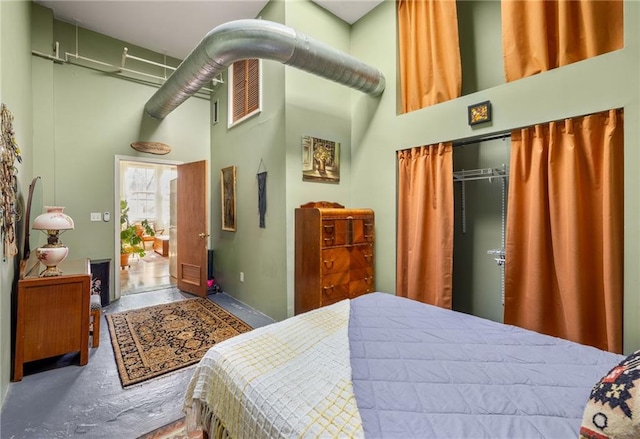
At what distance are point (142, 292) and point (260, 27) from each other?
4184mm

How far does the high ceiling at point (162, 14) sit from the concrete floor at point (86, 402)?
3.89 m

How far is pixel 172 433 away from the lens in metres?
1.66

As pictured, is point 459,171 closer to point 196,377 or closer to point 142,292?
point 196,377

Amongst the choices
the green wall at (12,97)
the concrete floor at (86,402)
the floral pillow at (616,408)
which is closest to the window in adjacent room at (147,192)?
the green wall at (12,97)

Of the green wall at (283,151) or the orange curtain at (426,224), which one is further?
the green wall at (283,151)

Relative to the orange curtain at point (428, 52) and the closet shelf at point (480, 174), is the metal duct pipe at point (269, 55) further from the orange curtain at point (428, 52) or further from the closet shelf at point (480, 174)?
the closet shelf at point (480, 174)

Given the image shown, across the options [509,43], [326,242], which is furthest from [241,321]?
[509,43]

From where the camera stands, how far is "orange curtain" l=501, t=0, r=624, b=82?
188 centimetres

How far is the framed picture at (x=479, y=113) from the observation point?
89.4 inches

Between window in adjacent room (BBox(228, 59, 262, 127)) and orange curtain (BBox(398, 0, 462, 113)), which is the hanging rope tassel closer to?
window in adjacent room (BBox(228, 59, 262, 127))

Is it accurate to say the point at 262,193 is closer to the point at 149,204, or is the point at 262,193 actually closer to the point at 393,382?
the point at 393,382

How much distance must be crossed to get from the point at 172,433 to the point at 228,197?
3.07 m

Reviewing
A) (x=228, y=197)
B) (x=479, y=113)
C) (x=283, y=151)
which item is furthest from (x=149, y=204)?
(x=479, y=113)

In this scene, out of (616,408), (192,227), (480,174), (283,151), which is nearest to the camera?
(616,408)
